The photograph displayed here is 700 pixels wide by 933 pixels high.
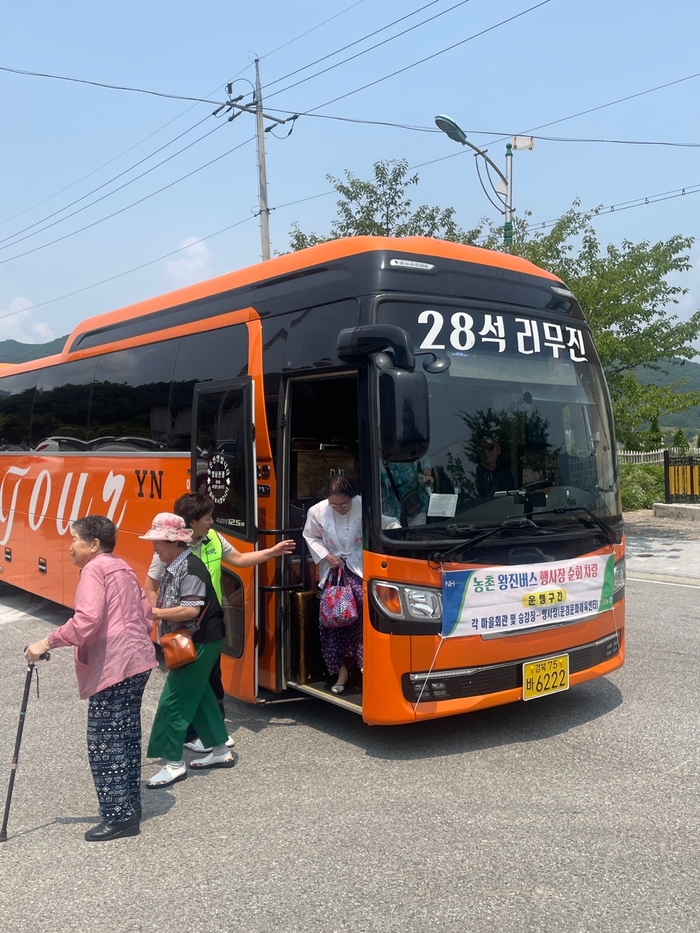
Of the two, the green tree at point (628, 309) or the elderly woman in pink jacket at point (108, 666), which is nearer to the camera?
the elderly woman in pink jacket at point (108, 666)

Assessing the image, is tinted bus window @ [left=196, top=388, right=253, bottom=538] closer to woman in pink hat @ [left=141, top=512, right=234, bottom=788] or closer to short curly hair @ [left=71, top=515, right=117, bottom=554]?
woman in pink hat @ [left=141, top=512, right=234, bottom=788]

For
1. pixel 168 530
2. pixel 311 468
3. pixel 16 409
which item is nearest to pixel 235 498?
pixel 311 468

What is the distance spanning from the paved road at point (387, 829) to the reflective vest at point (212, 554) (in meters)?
1.18

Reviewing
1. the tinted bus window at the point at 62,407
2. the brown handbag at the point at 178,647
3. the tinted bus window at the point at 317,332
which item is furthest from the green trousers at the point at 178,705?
the tinted bus window at the point at 62,407

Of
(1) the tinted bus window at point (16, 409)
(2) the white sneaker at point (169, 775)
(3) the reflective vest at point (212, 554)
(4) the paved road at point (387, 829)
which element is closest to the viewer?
(4) the paved road at point (387, 829)

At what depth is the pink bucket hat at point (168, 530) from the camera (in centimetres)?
468

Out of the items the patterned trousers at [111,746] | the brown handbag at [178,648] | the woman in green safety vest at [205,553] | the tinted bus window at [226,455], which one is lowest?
the patterned trousers at [111,746]

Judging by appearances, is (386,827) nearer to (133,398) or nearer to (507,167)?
(133,398)

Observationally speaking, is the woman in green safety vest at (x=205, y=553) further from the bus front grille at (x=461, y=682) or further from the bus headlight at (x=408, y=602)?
the bus front grille at (x=461, y=682)

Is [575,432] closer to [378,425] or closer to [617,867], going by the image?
[378,425]

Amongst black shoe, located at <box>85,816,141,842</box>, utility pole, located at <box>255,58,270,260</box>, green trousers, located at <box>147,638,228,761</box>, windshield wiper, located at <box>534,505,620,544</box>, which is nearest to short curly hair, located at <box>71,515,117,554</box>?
green trousers, located at <box>147,638,228,761</box>

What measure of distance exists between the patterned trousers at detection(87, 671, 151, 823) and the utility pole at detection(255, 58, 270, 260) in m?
17.5

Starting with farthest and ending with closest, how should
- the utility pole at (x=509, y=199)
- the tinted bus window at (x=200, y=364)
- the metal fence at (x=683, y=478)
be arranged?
the metal fence at (x=683, y=478)
the utility pole at (x=509, y=199)
the tinted bus window at (x=200, y=364)

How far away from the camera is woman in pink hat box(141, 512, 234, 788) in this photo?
4.73 meters
